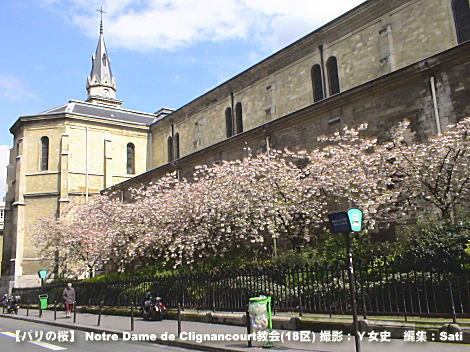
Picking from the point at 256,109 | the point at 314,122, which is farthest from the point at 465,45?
the point at 256,109

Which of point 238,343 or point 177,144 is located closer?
point 238,343

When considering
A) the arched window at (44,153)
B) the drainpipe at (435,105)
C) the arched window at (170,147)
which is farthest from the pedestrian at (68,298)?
the arched window at (44,153)

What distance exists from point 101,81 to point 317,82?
155 feet

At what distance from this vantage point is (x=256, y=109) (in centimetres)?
2862

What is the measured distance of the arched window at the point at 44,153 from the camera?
131 ft

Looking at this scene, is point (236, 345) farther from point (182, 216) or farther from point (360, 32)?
point (360, 32)

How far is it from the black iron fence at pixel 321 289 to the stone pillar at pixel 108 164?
23.5 m

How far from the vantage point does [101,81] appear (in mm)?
65188

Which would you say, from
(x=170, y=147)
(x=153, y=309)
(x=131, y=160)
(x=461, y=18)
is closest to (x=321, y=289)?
(x=153, y=309)

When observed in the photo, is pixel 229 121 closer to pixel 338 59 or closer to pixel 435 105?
pixel 338 59

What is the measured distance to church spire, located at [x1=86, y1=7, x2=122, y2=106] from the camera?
64062 millimetres

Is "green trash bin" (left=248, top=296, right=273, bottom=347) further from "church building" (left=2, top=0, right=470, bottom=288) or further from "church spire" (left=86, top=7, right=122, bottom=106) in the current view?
"church spire" (left=86, top=7, right=122, bottom=106)

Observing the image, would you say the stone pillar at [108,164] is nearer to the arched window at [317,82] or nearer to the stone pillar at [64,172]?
Answer: the stone pillar at [64,172]

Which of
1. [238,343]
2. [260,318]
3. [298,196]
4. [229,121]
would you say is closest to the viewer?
[260,318]
